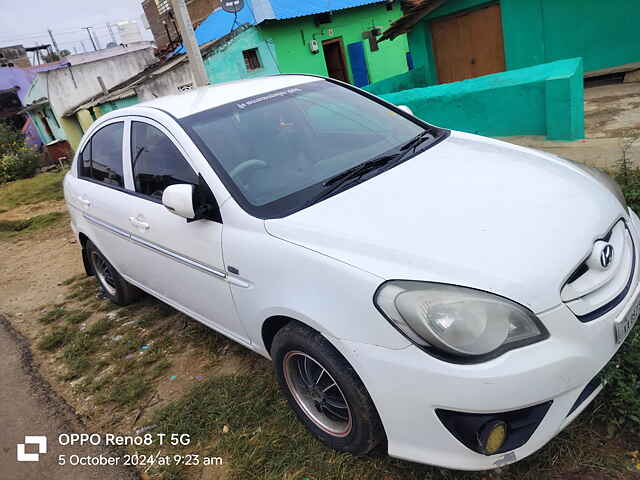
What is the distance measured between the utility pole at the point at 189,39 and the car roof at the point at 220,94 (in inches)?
161

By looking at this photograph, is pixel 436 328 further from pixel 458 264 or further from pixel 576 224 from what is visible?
pixel 576 224

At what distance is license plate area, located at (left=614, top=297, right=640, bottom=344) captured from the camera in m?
1.87

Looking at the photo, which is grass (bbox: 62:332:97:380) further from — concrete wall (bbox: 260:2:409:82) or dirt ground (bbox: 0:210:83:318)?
concrete wall (bbox: 260:2:409:82)

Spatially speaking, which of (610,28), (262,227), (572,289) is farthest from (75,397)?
(610,28)

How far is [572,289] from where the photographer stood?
5.91 ft

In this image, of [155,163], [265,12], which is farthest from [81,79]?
[155,163]

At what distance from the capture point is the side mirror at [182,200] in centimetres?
246

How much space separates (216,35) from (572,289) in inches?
745

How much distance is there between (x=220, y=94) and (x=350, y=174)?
1.24 meters

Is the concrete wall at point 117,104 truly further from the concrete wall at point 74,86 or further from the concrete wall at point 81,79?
the concrete wall at point 81,79

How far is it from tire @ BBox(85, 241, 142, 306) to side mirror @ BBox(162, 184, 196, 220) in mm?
2025

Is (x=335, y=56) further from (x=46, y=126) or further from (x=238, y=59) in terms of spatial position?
(x=46, y=126)

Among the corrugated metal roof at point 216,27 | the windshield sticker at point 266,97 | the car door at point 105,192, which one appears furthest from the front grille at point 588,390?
the corrugated metal roof at point 216,27

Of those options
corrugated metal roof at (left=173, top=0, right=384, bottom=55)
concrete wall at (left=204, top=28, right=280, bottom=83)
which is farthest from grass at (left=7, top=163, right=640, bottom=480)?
corrugated metal roof at (left=173, top=0, right=384, bottom=55)
